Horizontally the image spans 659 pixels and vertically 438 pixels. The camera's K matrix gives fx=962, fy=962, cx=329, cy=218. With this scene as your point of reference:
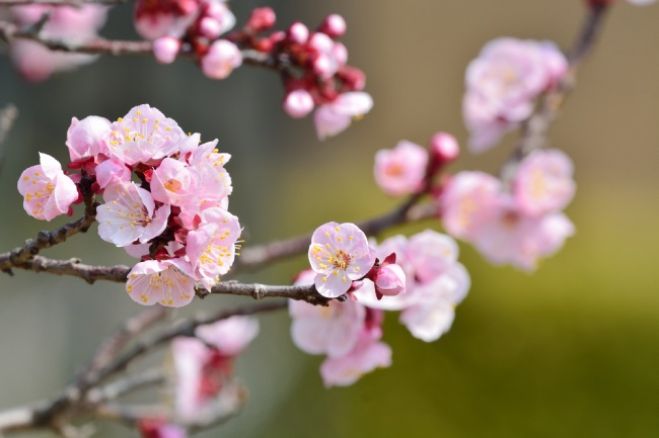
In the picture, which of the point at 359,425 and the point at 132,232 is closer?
the point at 132,232

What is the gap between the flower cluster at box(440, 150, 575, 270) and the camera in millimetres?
1362

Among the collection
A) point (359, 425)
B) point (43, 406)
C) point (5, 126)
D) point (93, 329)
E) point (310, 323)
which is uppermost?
point (5, 126)

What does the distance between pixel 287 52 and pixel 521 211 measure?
1.58ft

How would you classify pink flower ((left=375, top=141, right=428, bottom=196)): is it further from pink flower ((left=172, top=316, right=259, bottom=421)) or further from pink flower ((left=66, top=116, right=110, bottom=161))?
pink flower ((left=66, top=116, right=110, bottom=161))

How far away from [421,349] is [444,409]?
0.70 feet

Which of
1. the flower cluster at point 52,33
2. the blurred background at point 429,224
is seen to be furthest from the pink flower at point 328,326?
the blurred background at point 429,224

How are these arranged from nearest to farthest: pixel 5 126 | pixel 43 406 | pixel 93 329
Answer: pixel 5 126 → pixel 43 406 → pixel 93 329

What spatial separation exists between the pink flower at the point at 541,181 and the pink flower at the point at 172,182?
773 millimetres

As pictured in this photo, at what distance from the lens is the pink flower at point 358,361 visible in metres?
1.02

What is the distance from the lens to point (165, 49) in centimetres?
106

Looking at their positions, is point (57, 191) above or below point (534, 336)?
above

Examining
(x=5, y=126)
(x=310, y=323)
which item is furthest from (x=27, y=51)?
(x=310, y=323)

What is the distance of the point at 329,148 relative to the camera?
205 inches

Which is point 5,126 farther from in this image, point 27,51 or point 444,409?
point 444,409
